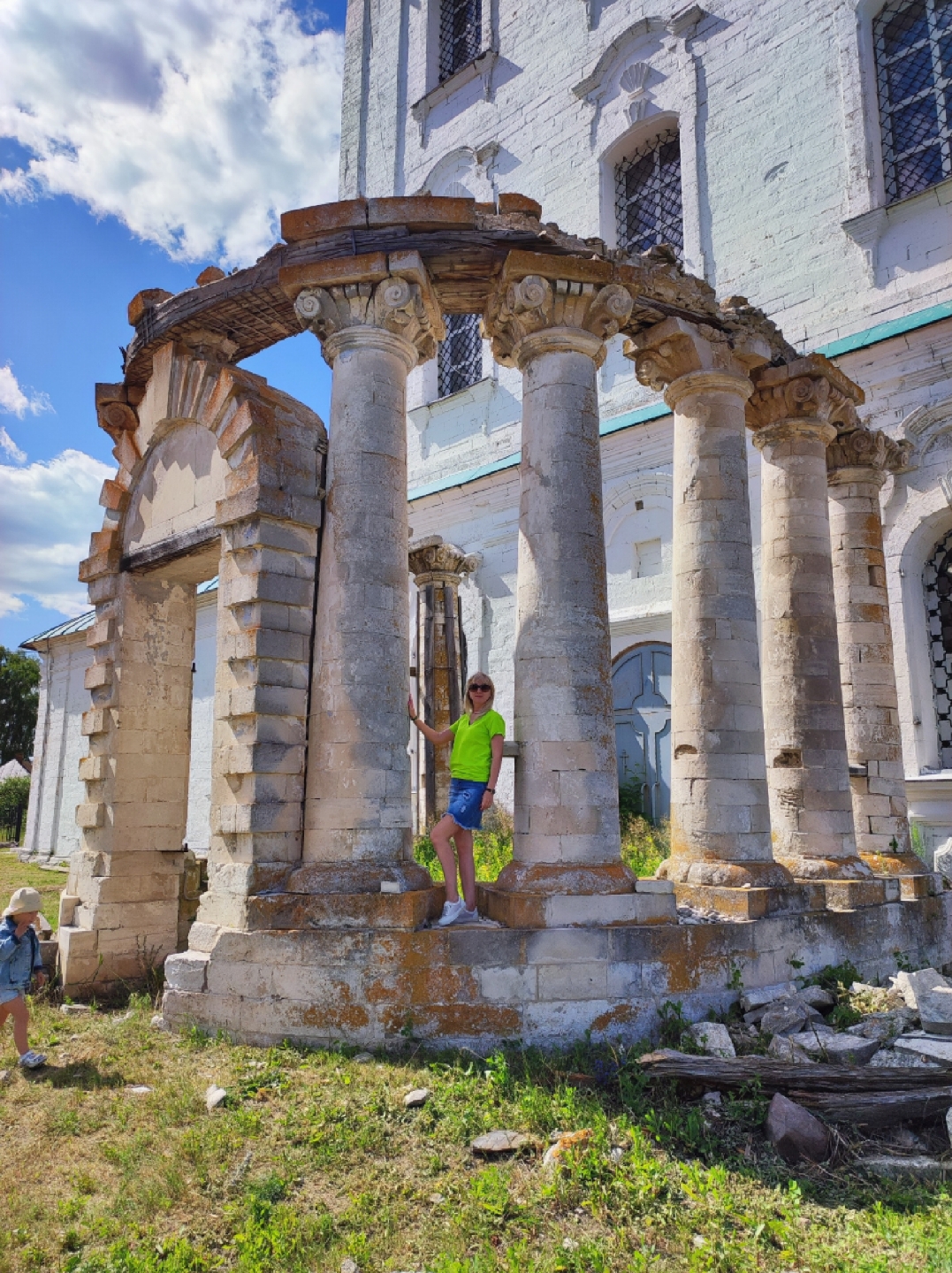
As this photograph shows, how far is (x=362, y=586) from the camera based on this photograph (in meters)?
6.70

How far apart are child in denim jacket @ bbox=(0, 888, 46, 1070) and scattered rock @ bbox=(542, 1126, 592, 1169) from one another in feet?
11.5

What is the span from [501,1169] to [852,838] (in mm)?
5430

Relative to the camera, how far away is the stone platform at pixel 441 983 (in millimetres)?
5883

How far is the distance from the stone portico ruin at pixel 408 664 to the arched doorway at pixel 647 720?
486 centimetres

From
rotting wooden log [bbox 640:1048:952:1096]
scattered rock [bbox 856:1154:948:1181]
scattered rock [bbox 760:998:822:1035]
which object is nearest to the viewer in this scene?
scattered rock [bbox 856:1154:948:1181]

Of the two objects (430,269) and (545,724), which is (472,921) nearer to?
(545,724)

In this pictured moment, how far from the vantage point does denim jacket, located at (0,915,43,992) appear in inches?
245

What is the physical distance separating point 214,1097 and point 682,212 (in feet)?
48.7

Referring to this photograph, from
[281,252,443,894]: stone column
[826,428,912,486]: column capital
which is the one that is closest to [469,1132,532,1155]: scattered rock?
[281,252,443,894]: stone column

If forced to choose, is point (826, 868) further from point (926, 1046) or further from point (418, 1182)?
point (418, 1182)

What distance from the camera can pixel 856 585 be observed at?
32.4 ft

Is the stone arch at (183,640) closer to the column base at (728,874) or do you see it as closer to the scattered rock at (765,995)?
the column base at (728,874)

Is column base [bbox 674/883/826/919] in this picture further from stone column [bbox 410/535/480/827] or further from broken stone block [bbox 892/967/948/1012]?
stone column [bbox 410/535/480/827]

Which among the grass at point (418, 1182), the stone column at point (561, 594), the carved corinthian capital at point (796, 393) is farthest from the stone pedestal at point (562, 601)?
the carved corinthian capital at point (796, 393)
